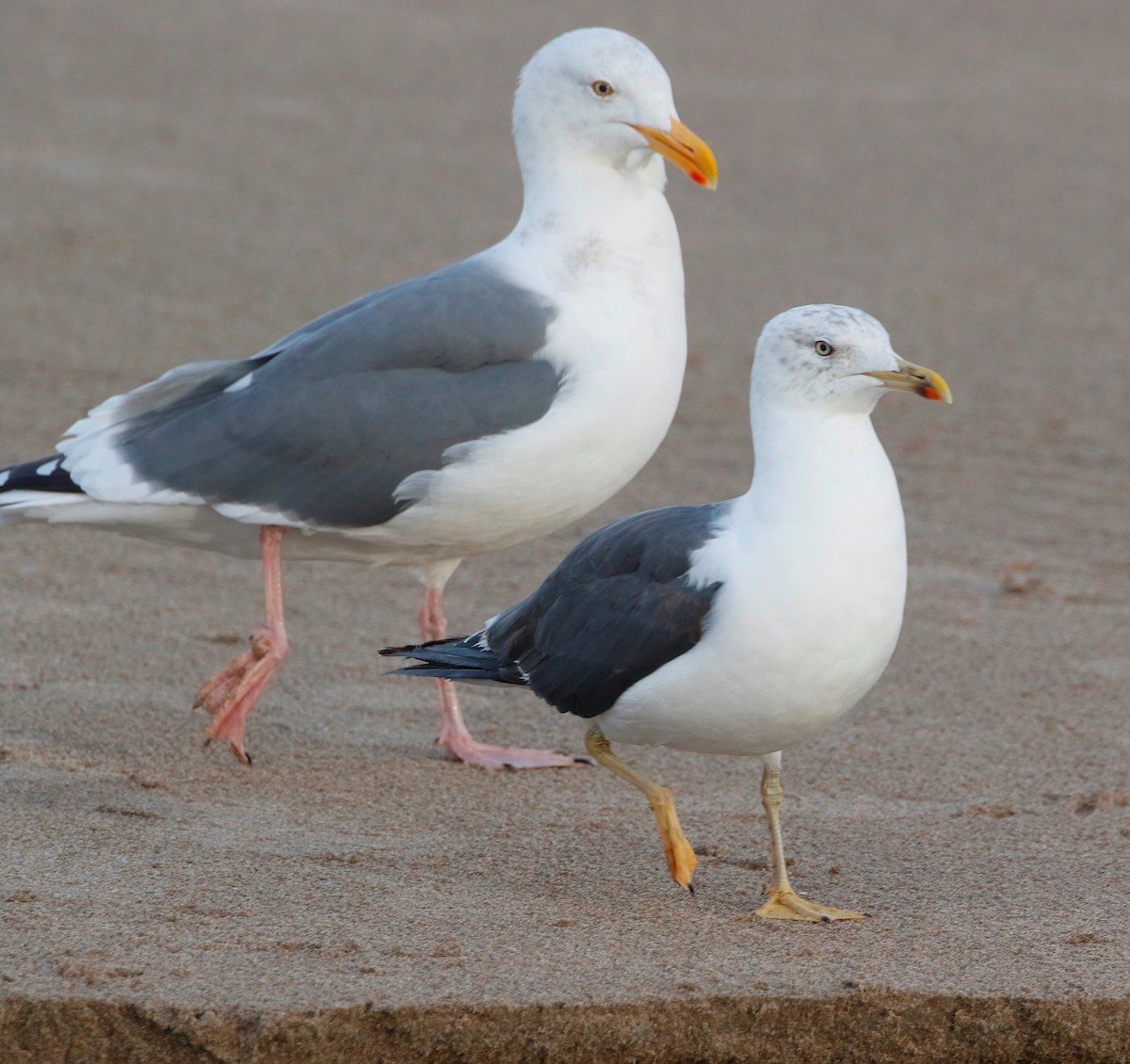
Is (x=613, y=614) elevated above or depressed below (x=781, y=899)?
above

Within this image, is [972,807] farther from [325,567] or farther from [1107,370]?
[1107,370]

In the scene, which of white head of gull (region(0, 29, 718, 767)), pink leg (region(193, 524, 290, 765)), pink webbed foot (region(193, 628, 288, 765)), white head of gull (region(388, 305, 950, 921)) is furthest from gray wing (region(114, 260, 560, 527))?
white head of gull (region(388, 305, 950, 921))

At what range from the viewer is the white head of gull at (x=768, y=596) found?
3.95 meters

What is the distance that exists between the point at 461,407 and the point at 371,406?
0.90 feet

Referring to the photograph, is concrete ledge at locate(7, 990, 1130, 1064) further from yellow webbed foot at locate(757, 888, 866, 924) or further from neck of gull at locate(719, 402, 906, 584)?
neck of gull at locate(719, 402, 906, 584)

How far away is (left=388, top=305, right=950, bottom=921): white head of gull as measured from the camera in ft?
13.0

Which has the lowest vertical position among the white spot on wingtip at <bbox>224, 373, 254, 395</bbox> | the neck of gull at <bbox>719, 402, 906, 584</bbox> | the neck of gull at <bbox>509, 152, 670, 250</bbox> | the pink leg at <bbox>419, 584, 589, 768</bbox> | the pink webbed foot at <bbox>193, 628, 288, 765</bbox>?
the pink leg at <bbox>419, 584, 589, 768</bbox>

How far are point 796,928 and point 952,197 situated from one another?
9.20 meters

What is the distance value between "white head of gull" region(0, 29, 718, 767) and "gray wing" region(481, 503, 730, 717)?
0.69 meters

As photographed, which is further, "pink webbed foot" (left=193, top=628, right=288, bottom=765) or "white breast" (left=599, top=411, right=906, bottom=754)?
"pink webbed foot" (left=193, top=628, right=288, bottom=765)

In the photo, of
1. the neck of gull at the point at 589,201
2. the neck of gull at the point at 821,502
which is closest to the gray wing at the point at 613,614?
the neck of gull at the point at 821,502

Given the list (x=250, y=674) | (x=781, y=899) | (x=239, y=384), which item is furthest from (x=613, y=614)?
(x=239, y=384)

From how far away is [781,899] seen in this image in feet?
13.6

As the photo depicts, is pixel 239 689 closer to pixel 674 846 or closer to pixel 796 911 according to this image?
pixel 674 846
